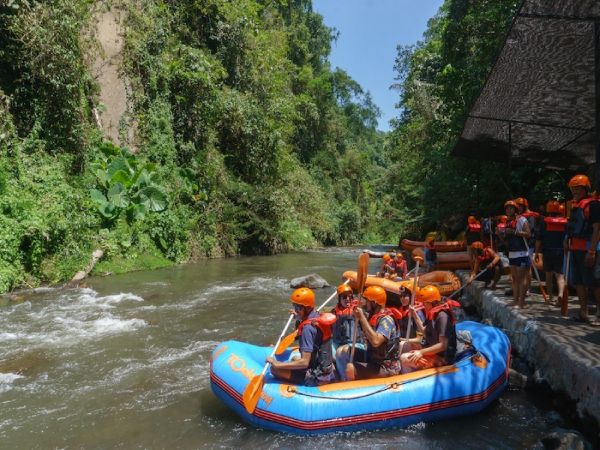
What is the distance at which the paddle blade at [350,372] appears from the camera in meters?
4.86

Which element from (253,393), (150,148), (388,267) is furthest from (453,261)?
(150,148)

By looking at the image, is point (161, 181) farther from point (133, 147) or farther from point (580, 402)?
point (580, 402)

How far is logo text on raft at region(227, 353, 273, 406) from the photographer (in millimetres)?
4566

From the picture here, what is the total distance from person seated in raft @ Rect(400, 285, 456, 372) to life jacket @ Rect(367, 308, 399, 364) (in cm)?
17

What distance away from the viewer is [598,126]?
564cm

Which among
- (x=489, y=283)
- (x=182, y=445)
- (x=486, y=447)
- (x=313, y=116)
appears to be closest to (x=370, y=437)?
(x=486, y=447)

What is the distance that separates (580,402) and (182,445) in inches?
137

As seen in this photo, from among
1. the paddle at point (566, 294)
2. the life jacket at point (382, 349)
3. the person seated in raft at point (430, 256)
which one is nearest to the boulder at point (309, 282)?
the person seated in raft at point (430, 256)

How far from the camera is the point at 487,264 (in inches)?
353

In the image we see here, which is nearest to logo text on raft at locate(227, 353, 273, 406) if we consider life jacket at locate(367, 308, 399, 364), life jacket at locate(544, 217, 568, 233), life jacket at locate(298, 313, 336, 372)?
life jacket at locate(298, 313, 336, 372)

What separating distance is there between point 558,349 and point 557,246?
2346 millimetres

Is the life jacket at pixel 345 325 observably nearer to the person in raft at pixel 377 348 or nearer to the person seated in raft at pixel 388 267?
the person in raft at pixel 377 348

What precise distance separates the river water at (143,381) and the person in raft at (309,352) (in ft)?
1.79

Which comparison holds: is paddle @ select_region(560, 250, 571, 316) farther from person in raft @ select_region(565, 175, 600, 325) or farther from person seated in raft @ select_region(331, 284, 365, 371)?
person seated in raft @ select_region(331, 284, 365, 371)
